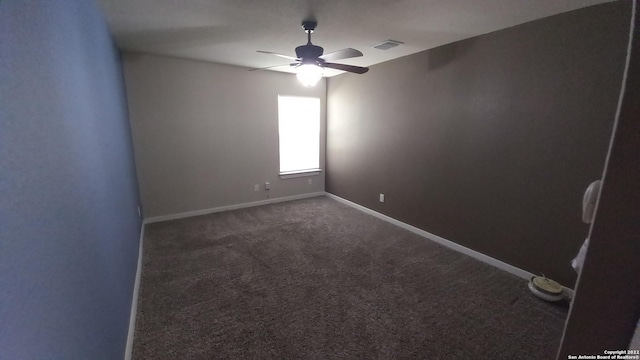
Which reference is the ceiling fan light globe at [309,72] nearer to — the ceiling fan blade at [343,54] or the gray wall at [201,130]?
the ceiling fan blade at [343,54]

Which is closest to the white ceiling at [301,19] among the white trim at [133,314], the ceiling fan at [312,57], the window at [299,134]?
the ceiling fan at [312,57]

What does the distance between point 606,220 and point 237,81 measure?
4.33 metres

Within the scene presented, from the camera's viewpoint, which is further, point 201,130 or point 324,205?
point 324,205

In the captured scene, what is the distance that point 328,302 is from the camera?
2.09m

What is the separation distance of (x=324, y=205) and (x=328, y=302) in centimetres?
262

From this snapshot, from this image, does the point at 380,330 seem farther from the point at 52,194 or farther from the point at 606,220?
the point at 52,194

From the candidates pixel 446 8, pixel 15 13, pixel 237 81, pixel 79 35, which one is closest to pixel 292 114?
pixel 237 81

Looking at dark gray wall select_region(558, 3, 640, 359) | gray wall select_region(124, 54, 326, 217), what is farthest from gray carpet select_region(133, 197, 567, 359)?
dark gray wall select_region(558, 3, 640, 359)

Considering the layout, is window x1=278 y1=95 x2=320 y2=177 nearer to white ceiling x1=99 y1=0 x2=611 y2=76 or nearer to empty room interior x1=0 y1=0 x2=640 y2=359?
empty room interior x1=0 y1=0 x2=640 y2=359

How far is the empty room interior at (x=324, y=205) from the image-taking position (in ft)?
2.15

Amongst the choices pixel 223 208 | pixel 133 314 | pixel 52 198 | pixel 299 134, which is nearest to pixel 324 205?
pixel 299 134

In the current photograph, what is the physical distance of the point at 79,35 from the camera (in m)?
1.30

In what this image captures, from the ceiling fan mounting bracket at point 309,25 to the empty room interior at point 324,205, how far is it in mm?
149

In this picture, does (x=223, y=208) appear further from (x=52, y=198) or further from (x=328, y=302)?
(x=52, y=198)
